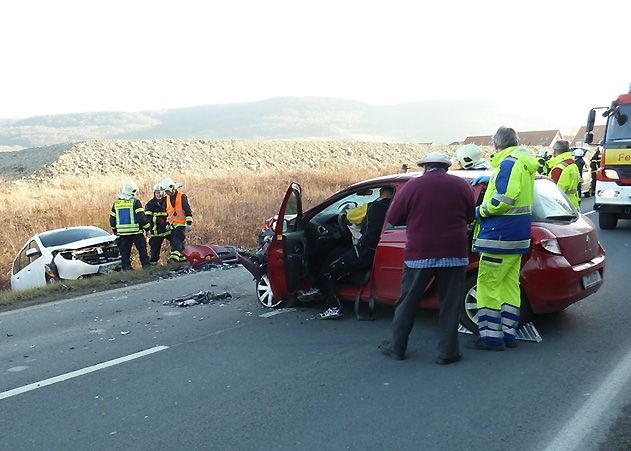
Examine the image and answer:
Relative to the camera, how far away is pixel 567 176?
10141 mm

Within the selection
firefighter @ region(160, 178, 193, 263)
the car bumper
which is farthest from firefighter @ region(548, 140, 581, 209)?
firefighter @ region(160, 178, 193, 263)

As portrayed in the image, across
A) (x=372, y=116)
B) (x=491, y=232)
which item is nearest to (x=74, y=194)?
(x=491, y=232)

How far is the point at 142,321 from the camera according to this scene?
7211mm

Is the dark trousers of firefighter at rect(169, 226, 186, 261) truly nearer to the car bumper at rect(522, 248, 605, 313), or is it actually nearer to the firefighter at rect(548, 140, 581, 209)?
the firefighter at rect(548, 140, 581, 209)

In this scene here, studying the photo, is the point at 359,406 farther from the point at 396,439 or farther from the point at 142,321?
the point at 142,321

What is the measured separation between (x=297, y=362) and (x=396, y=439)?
1678 mm

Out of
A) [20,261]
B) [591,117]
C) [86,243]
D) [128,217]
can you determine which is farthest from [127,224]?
[591,117]

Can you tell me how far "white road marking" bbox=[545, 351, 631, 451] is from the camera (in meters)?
3.63

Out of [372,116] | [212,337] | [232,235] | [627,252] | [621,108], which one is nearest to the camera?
[212,337]

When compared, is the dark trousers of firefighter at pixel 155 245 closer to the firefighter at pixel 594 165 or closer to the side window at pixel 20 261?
the side window at pixel 20 261

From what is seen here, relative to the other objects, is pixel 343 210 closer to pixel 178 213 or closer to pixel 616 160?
pixel 178 213

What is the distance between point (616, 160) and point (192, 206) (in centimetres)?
1232

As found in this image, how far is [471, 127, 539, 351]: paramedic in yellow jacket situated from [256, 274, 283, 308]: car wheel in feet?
8.72

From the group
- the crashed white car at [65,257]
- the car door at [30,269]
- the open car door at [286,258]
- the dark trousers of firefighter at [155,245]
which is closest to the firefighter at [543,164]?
the open car door at [286,258]
